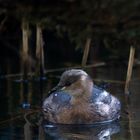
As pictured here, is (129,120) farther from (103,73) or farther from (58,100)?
(103,73)

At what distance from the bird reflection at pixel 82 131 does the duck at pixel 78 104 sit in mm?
138

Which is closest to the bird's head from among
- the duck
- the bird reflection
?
the duck

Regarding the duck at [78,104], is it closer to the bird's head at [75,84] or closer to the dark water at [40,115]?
the bird's head at [75,84]

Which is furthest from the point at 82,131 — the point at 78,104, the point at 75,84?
the point at 75,84

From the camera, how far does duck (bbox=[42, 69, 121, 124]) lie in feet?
31.1

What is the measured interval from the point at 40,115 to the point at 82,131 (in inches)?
44.3

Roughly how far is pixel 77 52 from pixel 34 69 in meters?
2.73

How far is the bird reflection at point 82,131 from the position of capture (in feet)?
28.2

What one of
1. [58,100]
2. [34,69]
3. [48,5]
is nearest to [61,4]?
[48,5]

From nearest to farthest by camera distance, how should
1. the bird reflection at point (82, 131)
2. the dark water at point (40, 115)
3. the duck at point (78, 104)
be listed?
1. the bird reflection at point (82, 131)
2. the dark water at point (40, 115)
3. the duck at point (78, 104)

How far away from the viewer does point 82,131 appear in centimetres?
902

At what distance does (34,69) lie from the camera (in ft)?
46.1

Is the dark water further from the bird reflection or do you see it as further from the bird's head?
the bird's head

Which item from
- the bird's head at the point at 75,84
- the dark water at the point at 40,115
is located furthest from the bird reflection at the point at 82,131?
the bird's head at the point at 75,84
